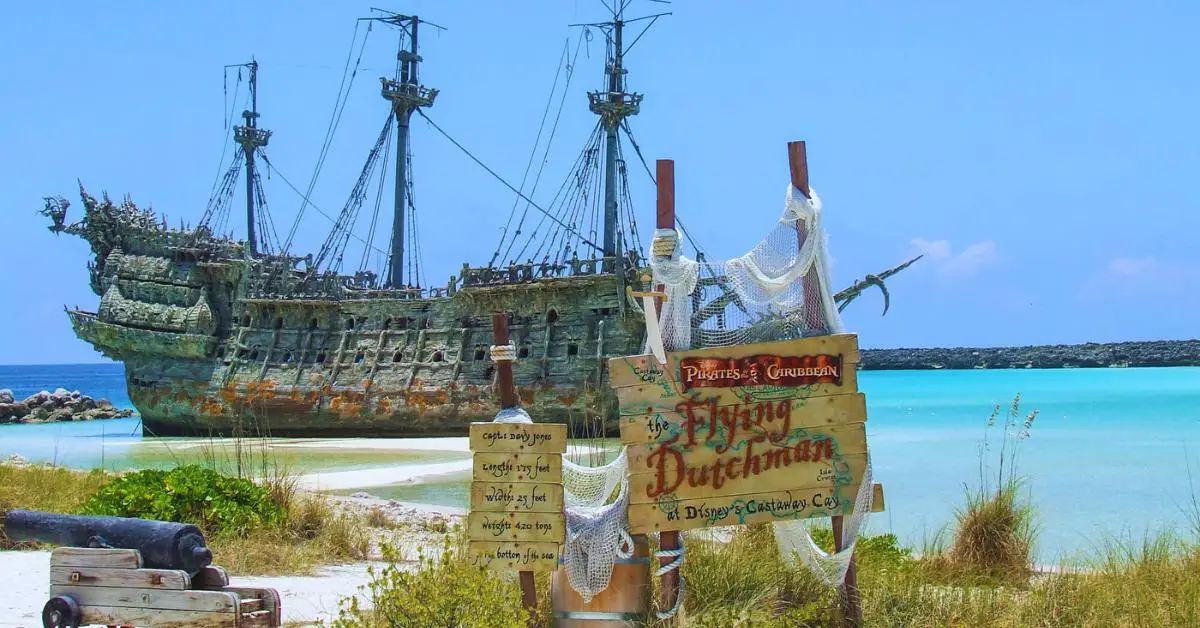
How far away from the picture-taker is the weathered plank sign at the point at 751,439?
5891 millimetres

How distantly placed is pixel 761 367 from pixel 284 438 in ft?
95.5

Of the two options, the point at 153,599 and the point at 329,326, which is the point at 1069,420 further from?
the point at 153,599

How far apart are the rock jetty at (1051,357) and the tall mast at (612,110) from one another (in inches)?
2979

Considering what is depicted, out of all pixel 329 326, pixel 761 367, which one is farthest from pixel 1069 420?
pixel 761 367

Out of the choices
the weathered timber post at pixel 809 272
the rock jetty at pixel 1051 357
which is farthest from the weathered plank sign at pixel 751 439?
the rock jetty at pixel 1051 357

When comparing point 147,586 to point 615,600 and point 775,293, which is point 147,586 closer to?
point 615,600

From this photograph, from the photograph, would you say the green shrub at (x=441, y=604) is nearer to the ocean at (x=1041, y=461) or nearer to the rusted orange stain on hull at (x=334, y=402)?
the ocean at (x=1041, y=461)

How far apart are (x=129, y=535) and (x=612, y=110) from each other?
24578mm

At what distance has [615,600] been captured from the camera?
5.80 metres

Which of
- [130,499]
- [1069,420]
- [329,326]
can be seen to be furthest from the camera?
[1069,420]

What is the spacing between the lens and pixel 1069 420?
37062 millimetres

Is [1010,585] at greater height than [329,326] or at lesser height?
lesser

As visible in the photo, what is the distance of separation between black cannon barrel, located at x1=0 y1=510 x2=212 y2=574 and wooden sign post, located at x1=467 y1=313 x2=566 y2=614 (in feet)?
5.04

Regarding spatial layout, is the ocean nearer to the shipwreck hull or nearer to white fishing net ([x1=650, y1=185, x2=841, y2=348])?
the shipwreck hull
